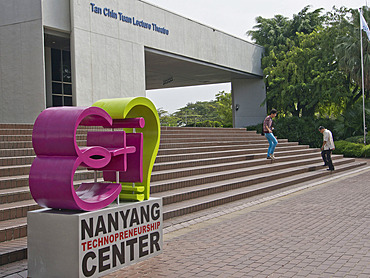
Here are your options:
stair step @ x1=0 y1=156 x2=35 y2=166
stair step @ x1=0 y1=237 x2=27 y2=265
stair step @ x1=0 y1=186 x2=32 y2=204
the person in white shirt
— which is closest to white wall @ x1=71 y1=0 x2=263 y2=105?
stair step @ x1=0 y1=156 x2=35 y2=166

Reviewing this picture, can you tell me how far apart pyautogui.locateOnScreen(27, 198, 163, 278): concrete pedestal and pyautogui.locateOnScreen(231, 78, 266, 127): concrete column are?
24.9 m

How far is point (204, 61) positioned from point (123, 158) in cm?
1843

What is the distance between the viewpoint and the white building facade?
1480cm

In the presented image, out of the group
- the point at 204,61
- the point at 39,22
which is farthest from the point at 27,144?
the point at 204,61

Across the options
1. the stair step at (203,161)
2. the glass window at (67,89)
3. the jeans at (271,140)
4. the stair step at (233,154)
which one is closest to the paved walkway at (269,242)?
the stair step at (203,161)

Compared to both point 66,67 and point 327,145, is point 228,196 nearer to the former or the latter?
point 327,145

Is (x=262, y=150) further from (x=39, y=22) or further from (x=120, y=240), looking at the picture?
(x=120, y=240)

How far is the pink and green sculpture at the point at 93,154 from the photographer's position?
4664mm

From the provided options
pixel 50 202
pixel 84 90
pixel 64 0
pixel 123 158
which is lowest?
pixel 50 202

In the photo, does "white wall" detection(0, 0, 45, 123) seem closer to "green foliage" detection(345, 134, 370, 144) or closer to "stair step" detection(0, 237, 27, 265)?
"stair step" detection(0, 237, 27, 265)

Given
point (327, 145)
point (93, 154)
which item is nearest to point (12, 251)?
point (93, 154)

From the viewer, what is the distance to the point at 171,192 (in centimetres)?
926

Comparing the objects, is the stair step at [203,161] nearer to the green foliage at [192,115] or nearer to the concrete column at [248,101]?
the concrete column at [248,101]

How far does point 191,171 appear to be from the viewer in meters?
11.2
